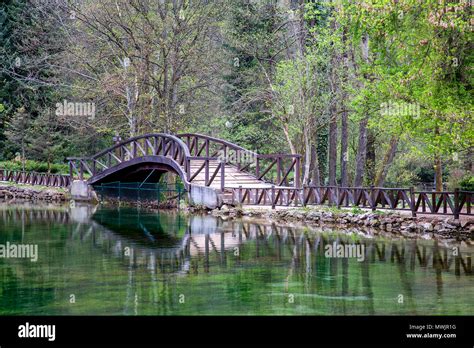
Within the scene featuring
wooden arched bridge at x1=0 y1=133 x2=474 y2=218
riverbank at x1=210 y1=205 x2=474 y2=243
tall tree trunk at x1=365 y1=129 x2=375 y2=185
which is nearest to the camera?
riverbank at x1=210 y1=205 x2=474 y2=243

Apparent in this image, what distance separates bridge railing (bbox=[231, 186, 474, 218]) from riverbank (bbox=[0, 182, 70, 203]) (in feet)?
47.8

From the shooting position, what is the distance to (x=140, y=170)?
133 ft

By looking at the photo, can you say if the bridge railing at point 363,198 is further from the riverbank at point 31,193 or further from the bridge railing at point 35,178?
the bridge railing at point 35,178

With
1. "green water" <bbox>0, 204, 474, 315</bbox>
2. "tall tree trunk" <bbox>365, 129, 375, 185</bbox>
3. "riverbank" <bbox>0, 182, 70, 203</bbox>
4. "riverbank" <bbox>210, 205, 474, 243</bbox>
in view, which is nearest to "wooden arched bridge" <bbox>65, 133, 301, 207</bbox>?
"riverbank" <bbox>210, 205, 474, 243</bbox>

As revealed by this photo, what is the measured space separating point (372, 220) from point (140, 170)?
17.4 meters

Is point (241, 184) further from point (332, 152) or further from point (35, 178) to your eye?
point (35, 178)

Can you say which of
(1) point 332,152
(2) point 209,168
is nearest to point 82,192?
(2) point 209,168

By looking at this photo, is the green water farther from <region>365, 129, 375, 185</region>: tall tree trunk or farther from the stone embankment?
the stone embankment

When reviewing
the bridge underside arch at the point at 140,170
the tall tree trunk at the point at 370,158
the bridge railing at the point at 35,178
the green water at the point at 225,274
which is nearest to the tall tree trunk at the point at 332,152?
the tall tree trunk at the point at 370,158

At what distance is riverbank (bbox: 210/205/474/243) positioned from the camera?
→ 23844 millimetres

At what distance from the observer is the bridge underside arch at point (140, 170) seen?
36312mm
